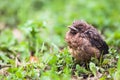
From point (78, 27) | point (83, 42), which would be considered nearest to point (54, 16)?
point (78, 27)

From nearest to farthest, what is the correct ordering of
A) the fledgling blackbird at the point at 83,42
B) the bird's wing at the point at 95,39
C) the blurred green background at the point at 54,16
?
the fledgling blackbird at the point at 83,42 < the bird's wing at the point at 95,39 < the blurred green background at the point at 54,16

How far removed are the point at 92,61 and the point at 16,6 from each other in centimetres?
569

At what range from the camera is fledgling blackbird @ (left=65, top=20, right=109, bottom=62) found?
642cm

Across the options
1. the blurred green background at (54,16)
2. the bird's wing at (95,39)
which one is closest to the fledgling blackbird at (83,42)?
the bird's wing at (95,39)

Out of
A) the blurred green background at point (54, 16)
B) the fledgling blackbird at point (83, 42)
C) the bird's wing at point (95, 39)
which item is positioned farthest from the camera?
the blurred green background at point (54, 16)

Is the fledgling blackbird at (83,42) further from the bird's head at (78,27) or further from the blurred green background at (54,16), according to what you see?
the blurred green background at (54,16)

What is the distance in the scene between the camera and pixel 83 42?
6441 mm

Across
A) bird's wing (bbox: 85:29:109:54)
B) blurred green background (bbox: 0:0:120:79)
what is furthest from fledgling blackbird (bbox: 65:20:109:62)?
blurred green background (bbox: 0:0:120:79)

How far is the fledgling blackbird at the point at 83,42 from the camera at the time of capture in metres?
6.42

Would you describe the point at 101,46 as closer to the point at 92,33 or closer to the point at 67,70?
the point at 92,33

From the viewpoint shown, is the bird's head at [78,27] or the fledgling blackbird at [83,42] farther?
the bird's head at [78,27]

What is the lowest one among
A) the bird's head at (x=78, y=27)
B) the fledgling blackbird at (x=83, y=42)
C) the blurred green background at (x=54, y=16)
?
the fledgling blackbird at (x=83, y=42)

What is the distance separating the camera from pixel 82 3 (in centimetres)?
1170

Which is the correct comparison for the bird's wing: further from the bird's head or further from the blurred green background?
the blurred green background
